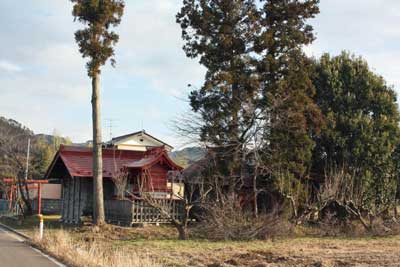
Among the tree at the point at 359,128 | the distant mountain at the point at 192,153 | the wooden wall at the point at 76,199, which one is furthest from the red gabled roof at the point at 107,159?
the tree at the point at 359,128

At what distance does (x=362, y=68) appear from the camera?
3238 centimetres

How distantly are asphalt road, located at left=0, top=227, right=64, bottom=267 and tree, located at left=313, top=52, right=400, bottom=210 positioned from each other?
17.5 m

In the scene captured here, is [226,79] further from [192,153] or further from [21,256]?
[21,256]

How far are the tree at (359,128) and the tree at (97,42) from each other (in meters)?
12.2

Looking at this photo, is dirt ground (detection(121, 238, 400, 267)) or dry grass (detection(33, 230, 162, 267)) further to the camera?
dirt ground (detection(121, 238, 400, 267))

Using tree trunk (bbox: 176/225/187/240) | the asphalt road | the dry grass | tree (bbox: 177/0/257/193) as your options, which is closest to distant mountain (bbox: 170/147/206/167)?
tree (bbox: 177/0/257/193)

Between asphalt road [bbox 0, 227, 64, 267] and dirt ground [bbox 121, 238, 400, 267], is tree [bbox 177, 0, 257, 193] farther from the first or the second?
asphalt road [bbox 0, 227, 64, 267]

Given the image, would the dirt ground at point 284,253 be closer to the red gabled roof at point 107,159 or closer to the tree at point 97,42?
the tree at point 97,42

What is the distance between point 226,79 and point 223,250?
34.9ft

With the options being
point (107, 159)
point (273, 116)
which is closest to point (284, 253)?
point (273, 116)

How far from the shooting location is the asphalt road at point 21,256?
1445 centimetres

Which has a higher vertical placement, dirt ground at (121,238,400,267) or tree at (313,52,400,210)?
tree at (313,52,400,210)

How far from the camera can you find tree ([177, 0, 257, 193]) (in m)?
27.8

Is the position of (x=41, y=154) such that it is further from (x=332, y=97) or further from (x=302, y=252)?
(x=302, y=252)
